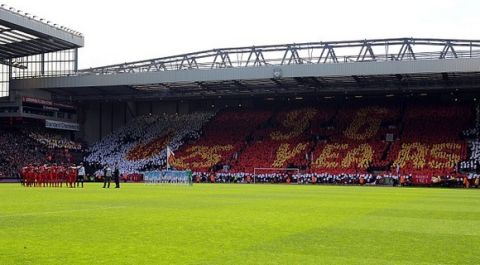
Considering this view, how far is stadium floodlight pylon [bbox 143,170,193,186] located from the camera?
48.6m

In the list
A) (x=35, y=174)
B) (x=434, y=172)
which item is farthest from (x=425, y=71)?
(x=35, y=174)

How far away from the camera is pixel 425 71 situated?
5372cm

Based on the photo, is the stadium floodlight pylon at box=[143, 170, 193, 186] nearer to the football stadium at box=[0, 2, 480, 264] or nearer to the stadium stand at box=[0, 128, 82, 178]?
the football stadium at box=[0, 2, 480, 264]

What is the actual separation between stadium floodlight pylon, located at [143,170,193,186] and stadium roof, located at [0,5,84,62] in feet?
52.9

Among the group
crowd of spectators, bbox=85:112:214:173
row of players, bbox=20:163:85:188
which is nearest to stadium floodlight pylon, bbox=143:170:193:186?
row of players, bbox=20:163:85:188

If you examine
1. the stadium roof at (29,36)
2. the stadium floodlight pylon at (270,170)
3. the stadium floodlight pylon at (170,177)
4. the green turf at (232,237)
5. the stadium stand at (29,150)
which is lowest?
the green turf at (232,237)

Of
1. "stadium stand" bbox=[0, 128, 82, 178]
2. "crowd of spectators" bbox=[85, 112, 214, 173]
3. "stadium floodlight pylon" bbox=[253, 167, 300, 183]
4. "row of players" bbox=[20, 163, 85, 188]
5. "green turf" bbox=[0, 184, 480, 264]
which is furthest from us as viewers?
"crowd of spectators" bbox=[85, 112, 214, 173]

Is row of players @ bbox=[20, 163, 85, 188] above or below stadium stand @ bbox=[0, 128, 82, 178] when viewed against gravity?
Answer: below

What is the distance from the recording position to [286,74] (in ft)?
192

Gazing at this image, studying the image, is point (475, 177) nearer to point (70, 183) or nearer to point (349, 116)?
point (349, 116)

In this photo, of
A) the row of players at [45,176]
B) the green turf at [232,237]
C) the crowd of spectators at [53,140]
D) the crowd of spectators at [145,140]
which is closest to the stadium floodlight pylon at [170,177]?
the row of players at [45,176]

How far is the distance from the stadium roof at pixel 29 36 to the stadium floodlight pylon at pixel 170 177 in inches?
635

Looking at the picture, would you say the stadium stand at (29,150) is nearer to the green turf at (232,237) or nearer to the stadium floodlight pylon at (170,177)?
the stadium floodlight pylon at (170,177)

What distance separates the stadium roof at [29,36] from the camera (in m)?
50.2
